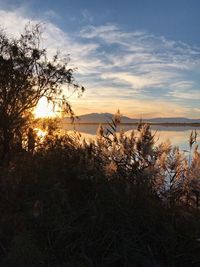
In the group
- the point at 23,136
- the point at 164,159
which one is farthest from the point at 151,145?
the point at 23,136

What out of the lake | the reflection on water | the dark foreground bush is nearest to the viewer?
the dark foreground bush

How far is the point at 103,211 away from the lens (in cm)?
619

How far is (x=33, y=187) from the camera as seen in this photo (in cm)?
702

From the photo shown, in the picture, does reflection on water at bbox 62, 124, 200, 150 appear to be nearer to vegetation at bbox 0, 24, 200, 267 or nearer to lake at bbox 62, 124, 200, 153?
lake at bbox 62, 124, 200, 153

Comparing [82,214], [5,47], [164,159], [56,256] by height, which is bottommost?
[56,256]

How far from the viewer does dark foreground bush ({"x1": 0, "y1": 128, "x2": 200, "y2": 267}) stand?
19.1 ft

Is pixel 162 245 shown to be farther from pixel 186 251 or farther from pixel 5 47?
pixel 5 47

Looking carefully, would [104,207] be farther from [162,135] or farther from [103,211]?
[162,135]

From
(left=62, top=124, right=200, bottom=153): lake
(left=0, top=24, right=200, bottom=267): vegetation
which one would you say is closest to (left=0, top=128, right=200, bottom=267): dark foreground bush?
(left=0, top=24, right=200, bottom=267): vegetation

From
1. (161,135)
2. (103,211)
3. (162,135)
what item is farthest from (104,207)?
(162,135)

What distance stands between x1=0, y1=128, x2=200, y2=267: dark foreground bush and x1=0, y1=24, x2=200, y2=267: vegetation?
1 centimetres

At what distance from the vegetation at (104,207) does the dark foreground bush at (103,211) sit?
11 millimetres

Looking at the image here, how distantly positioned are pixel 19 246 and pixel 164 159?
2.19 m

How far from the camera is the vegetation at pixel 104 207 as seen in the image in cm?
584
